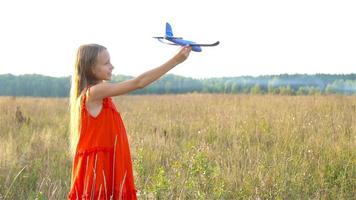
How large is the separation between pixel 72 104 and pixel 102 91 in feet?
1.02

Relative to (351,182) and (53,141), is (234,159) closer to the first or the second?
(351,182)

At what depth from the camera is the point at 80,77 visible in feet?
9.40

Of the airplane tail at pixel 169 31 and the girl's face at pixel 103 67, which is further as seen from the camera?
the girl's face at pixel 103 67

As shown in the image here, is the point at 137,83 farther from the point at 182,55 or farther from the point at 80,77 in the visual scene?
the point at 80,77

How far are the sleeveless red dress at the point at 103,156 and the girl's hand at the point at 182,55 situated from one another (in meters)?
0.61

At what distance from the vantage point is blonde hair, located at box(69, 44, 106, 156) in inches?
110

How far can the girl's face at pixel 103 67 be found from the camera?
2805 millimetres

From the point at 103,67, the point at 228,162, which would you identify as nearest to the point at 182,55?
the point at 103,67

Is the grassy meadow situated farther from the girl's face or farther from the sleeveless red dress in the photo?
the girl's face

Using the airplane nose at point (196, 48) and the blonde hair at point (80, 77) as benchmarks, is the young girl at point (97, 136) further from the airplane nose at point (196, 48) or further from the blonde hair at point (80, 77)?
the airplane nose at point (196, 48)

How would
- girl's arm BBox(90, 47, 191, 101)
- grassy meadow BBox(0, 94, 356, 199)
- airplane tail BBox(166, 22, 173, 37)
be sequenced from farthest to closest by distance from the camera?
grassy meadow BBox(0, 94, 356, 199) → girl's arm BBox(90, 47, 191, 101) → airplane tail BBox(166, 22, 173, 37)

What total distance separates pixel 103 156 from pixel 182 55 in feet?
2.60

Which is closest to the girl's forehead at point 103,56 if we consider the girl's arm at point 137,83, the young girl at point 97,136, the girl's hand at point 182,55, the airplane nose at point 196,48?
the young girl at point 97,136

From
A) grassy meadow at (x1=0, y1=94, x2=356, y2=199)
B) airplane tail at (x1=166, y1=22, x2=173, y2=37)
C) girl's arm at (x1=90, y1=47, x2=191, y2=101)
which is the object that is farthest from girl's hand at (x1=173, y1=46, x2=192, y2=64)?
grassy meadow at (x1=0, y1=94, x2=356, y2=199)
